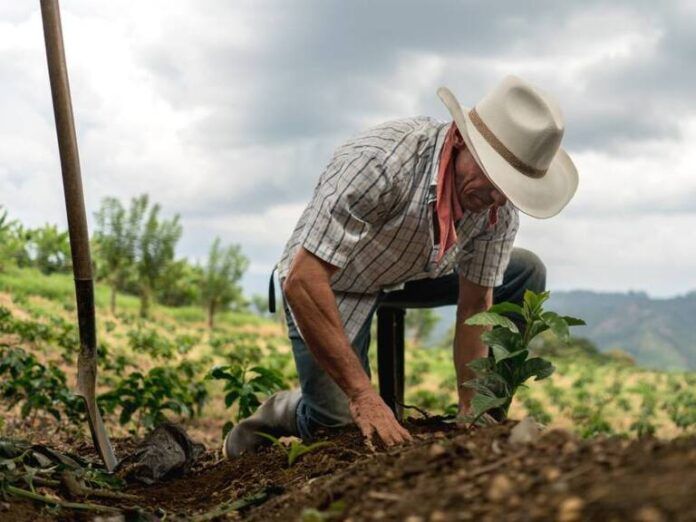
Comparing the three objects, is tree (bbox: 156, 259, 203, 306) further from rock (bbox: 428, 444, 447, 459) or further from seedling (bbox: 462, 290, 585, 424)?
rock (bbox: 428, 444, 447, 459)

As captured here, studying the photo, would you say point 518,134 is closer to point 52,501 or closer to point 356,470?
point 356,470

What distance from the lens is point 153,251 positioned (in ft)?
53.6

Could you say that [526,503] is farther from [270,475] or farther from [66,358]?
[66,358]

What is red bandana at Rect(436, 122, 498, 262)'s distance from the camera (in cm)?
316

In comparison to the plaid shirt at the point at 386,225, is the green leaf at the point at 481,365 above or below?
below

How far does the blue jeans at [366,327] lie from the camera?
12.6 feet

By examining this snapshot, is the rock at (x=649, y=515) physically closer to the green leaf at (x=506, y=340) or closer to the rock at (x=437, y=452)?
the rock at (x=437, y=452)

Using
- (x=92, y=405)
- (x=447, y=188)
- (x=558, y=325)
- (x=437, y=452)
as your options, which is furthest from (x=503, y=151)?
(x=92, y=405)

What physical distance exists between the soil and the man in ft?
1.85

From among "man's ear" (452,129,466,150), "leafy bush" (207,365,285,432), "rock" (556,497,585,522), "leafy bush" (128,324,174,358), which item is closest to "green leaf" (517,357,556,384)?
"man's ear" (452,129,466,150)

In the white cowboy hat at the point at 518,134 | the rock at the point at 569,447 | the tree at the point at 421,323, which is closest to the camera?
the rock at the point at 569,447

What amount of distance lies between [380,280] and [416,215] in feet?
1.46

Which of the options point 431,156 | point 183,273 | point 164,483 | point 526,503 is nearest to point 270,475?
point 164,483

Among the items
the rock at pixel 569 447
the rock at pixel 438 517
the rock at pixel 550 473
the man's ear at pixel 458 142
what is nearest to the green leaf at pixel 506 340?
the man's ear at pixel 458 142
